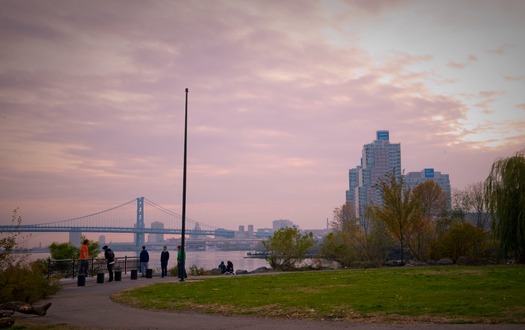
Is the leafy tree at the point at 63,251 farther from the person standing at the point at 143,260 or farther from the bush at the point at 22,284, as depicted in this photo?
the bush at the point at 22,284

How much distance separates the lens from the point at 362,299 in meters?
15.9

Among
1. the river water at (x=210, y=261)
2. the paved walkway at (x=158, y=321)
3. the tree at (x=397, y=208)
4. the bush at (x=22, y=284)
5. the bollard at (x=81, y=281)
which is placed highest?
the tree at (x=397, y=208)

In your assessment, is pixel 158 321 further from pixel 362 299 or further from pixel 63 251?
pixel 63 251

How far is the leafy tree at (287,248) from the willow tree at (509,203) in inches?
554

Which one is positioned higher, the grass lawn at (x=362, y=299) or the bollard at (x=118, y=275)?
the grass lawn at (x=362, y=299)

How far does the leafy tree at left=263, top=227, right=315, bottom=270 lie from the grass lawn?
17.3 meters

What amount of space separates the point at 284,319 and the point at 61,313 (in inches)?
290

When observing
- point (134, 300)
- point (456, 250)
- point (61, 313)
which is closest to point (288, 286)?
point (134, 300)

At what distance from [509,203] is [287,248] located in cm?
1697

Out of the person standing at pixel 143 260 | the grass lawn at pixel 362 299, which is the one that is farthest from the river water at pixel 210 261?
the grass lawn at pixel 362 299

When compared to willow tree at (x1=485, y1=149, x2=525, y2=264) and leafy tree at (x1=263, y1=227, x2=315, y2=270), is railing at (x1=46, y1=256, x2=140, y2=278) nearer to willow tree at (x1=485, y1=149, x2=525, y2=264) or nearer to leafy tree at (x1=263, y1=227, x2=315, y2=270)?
leafy tree at (x1=263, y1=227, x2=315, y2=270)

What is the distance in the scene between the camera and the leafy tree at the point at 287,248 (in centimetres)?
4015

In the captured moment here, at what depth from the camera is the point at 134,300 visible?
60.5 feet

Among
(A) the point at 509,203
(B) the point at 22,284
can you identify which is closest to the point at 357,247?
(A) the point at 509,203
